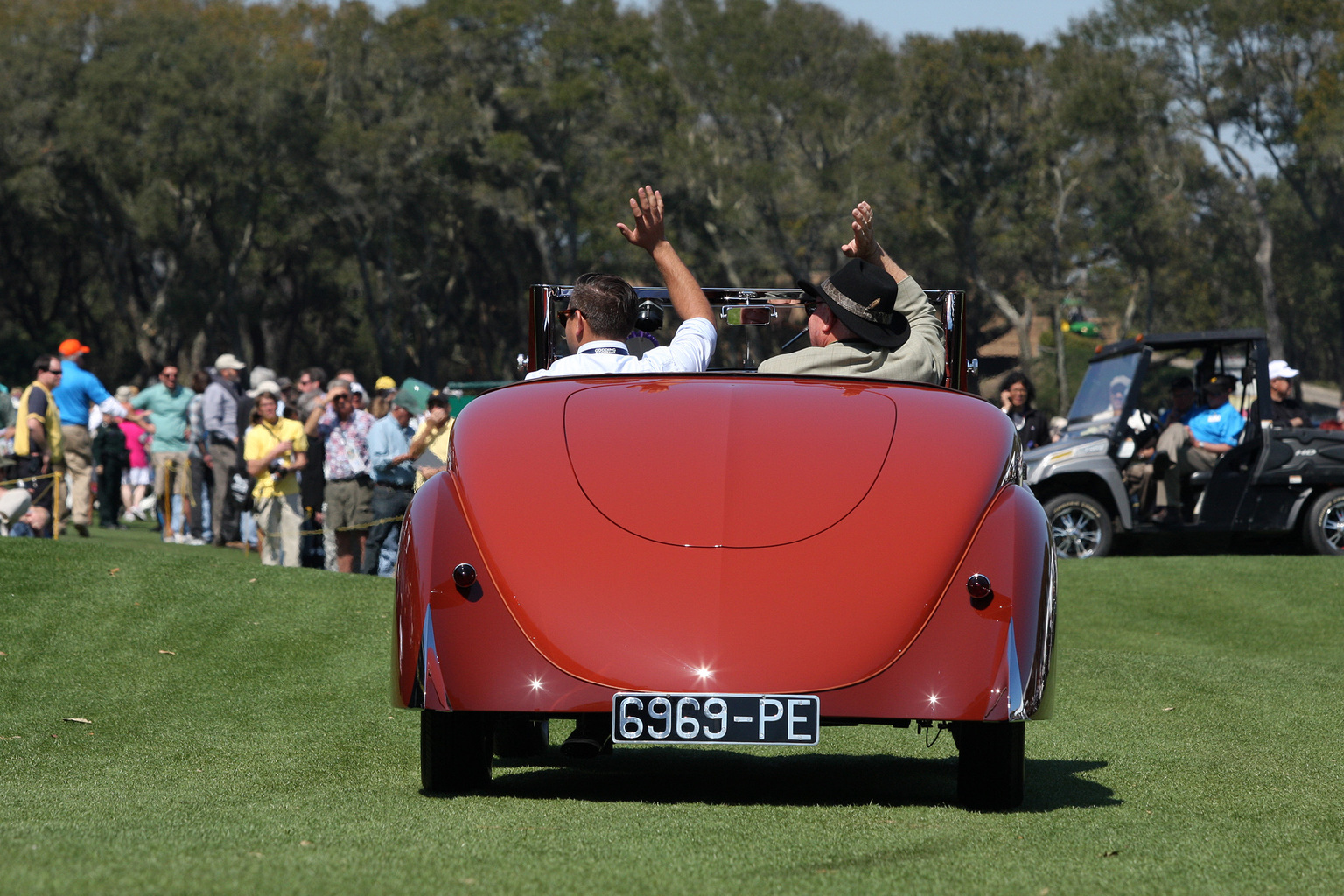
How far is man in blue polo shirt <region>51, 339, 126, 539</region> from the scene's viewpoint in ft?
53.6

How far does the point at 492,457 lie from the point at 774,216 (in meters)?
44.9

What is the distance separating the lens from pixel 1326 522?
15367 millimetres

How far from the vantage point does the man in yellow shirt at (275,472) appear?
571 inches

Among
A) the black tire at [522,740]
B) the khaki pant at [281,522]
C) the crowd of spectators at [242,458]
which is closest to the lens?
the black tire at [522,740]

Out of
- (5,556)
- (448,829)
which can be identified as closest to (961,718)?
(448,829)

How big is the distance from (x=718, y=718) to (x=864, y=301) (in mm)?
1743

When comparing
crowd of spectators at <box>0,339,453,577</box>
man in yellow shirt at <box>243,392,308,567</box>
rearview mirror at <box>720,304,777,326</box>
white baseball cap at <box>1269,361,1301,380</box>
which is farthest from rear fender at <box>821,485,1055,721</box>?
white baseball cap at <box>1269,361,1301,380</box>

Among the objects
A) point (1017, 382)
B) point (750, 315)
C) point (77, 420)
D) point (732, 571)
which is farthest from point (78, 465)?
point (732, 571)

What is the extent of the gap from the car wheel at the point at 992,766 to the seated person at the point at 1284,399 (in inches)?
500

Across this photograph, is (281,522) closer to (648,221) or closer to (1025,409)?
(1025,409)

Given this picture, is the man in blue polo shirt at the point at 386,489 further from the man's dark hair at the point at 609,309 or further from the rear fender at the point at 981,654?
the rear fender at the point at 981,654

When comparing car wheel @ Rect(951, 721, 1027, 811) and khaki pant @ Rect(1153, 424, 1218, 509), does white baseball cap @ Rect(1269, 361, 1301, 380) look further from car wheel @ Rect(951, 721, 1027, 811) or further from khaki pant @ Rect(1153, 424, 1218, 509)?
car wheel @ Rect(951, 721, 1027, 811)

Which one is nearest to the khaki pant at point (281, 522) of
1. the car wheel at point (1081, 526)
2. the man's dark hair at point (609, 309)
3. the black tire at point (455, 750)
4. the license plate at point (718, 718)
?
the car wheel at point (1081, 526)

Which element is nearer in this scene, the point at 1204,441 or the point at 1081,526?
the point at 1204,441
